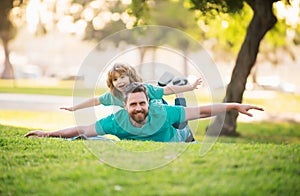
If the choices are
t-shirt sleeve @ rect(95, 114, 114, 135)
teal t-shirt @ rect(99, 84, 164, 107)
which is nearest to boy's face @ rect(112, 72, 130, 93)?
teal t-shirt @ rect(99, 84, 164, 107)

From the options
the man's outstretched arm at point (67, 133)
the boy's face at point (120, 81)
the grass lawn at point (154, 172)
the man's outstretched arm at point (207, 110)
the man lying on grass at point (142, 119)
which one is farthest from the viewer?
the boy's face at point (120, 81)

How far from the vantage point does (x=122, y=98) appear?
253 inches

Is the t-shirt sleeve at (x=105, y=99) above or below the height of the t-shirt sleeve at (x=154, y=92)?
below

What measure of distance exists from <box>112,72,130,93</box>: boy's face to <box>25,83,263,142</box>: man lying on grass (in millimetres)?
176

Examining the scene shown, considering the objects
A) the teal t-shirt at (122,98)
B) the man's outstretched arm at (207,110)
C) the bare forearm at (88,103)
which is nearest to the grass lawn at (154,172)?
the man's outstretched arm at (207,110)

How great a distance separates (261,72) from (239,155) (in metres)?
51.9

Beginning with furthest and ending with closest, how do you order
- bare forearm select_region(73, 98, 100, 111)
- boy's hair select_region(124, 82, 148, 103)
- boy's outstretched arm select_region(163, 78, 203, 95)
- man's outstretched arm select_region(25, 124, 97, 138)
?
boy's outstretched arm select_region(163, 78, 203, 95)
bare forearm select_region(73, 98, 100, 111)
man's outstretched arm select_region(25, 124, 97, 138)
boy's hair select_region(124, 82, 148, 103)

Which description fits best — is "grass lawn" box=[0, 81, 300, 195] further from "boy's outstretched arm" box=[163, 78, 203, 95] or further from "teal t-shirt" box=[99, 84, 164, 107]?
"boy's outstretched arm" box=[163, 78, 203, 95]

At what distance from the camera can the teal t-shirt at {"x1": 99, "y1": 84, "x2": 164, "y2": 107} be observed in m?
6.51

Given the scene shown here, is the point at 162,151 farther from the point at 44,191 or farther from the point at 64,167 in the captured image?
the point at 44,191

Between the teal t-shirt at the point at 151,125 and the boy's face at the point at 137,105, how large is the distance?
10cm

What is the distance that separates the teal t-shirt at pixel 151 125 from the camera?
241 inches

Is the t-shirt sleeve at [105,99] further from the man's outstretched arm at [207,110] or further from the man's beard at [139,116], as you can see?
the man's outstretched arm at [207,110]

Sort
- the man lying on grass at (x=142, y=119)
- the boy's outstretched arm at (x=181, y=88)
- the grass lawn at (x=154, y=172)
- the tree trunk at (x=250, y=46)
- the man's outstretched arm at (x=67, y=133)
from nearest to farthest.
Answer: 1. the grass lawn at (x=154, y=172)
2. the man lying on grass at (x=142, y=119)
3. the man's outstretched arm at (x=67, y=133)
4. the boy's outstretched arm at (x=181, y=88)
5. the tree trunk at (x=250, y=46)
